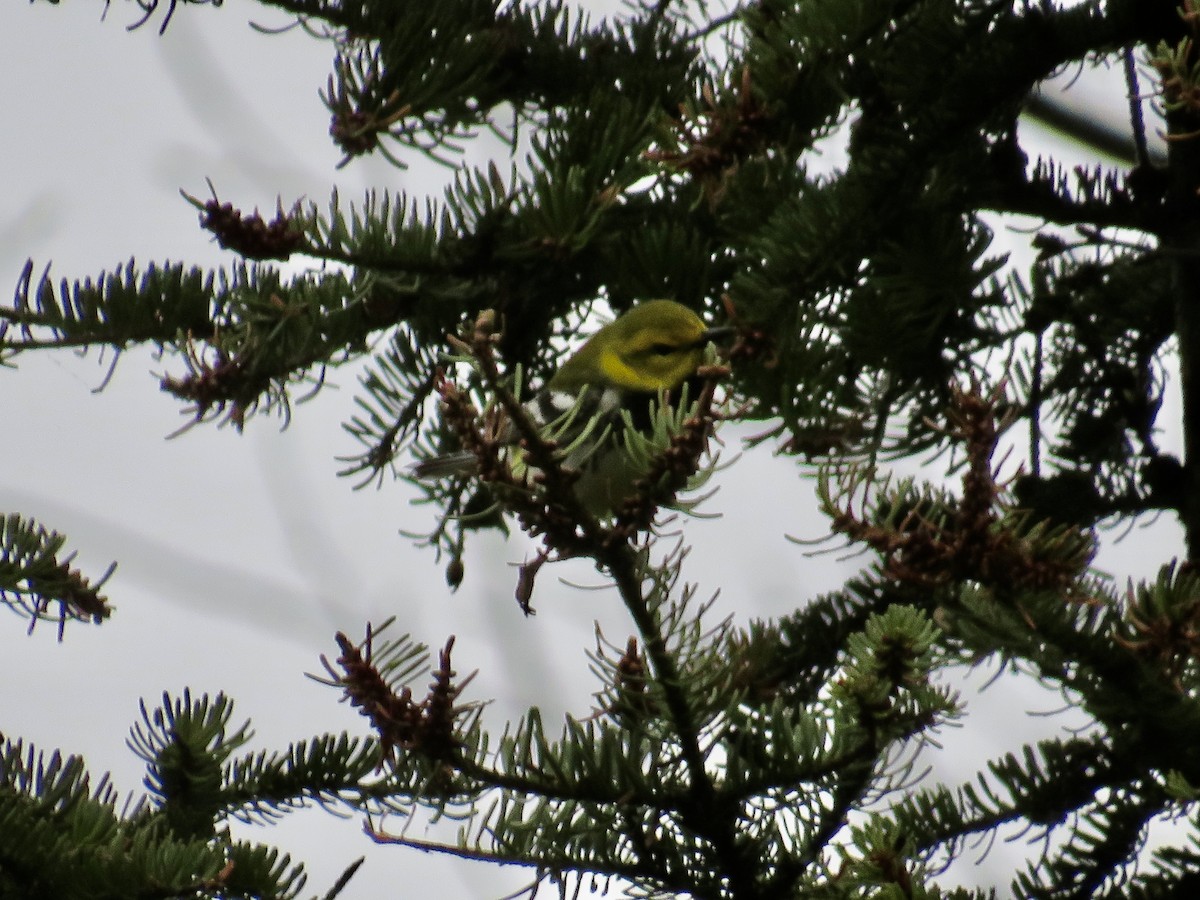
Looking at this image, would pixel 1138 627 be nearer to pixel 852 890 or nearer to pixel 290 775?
pixel 852 890

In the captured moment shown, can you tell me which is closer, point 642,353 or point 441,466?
point 441,466

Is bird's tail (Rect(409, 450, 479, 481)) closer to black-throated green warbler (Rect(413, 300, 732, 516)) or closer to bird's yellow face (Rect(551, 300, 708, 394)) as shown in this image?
black-throated green warbler (Rect(413, 300, 732, 516))

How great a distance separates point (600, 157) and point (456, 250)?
8.2 inches

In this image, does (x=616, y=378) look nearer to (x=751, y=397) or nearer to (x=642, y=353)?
(x=642, y=353)

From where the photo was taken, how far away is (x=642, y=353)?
1964 mm

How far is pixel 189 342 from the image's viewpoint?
148 centimetres

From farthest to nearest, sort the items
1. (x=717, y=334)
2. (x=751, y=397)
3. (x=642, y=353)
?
(x=642, y=353)
(x=717, y=334)
(x=751, y=397)

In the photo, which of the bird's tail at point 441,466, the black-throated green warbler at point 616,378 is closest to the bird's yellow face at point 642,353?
the black-throated green warbler at point 616,378

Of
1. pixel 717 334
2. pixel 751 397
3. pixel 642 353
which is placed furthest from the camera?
pixel 642 353

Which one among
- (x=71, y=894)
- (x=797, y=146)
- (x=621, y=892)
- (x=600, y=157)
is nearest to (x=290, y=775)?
(x=71, y=894)

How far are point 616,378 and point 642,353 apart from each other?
0.07m

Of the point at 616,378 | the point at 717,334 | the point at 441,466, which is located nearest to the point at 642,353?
the point at 616,378

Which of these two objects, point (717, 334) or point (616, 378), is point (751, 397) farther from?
point (616, 378)

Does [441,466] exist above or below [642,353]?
below
